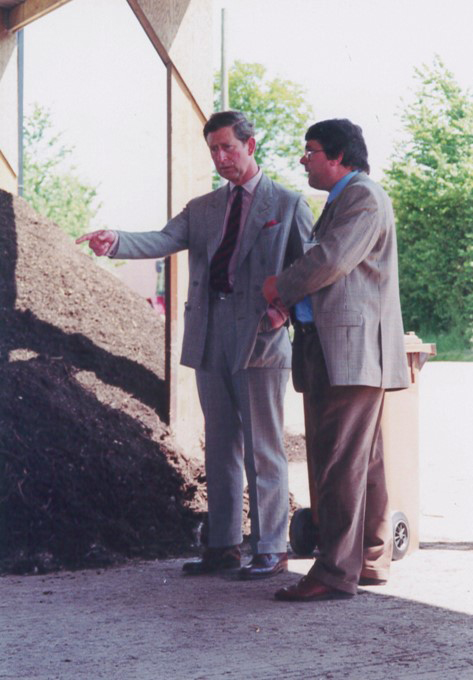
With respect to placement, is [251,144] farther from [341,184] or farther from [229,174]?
[341,184]

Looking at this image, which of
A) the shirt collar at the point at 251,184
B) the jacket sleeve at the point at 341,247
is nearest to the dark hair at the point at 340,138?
the jacket sleeve at the point at 341,247

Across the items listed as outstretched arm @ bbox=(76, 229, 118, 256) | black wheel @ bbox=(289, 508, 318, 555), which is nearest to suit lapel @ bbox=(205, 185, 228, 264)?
outstretched arm @ bbox=(76, 229, 118, 256)

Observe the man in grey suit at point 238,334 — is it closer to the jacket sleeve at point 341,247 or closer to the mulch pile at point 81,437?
the jacket sleeve at point 341,247

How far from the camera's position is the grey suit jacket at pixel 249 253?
16.0 feet

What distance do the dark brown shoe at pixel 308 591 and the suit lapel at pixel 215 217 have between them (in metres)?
1.58

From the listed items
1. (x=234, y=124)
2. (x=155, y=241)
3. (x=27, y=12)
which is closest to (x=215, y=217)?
(x=155, y=241)

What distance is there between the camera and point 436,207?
30.6 metres

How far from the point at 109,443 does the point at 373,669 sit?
123 inches

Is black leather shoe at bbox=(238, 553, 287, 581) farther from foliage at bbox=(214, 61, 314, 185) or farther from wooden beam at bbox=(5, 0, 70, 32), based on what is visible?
foliage at bbox=(214, 61, 314, 185)

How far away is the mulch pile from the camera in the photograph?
5535 mm

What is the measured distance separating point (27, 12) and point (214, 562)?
22.5 feet

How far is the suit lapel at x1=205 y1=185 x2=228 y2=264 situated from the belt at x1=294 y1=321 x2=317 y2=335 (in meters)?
0.71

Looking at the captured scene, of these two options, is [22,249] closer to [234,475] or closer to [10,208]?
[10,208]

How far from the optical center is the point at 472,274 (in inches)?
1118
